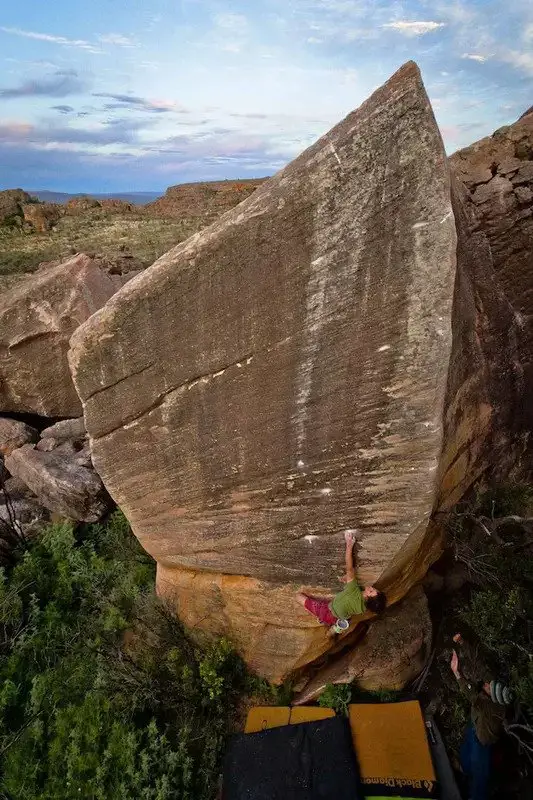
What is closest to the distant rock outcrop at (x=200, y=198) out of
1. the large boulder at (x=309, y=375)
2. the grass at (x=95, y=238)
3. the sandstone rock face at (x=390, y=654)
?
the grass at (x=95, y=238)

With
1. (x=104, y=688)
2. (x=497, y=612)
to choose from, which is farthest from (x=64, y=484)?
(x=497, y=612)

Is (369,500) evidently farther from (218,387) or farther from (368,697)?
(368,697)

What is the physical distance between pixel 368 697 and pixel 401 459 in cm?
325

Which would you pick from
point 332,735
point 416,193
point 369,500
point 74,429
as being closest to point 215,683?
point 332,735

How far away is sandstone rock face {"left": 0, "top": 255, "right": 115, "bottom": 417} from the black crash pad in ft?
19.9

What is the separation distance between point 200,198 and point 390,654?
2709 cm

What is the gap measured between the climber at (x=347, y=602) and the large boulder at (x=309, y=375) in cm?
12

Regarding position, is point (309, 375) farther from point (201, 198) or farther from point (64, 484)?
point (201, 198)

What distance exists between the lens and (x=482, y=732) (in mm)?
4938

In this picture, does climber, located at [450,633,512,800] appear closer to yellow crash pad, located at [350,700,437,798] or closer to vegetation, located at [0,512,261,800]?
yellow crash pad, located at [350,700,437,798]

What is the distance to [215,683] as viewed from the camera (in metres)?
5.92

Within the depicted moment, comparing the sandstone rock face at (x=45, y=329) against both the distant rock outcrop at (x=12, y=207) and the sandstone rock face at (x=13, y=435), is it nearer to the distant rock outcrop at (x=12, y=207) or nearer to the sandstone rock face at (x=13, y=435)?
the sandstone rock face at (x=13, y=435)

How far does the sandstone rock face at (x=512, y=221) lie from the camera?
19.3ft

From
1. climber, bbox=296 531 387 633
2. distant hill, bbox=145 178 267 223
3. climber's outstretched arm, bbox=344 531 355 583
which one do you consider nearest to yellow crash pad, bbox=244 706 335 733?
climber, bbox=296 531 387 633
